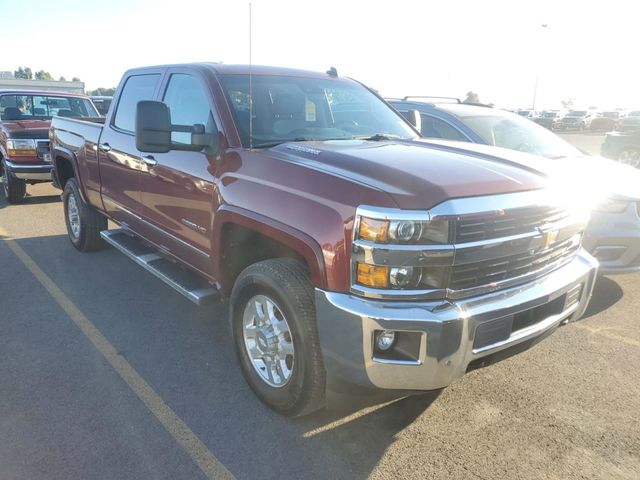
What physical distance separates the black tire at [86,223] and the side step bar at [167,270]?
0.72 metres

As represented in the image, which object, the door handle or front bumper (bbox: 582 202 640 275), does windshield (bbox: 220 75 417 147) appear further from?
front bumper (bbox: 582 202 640 275)

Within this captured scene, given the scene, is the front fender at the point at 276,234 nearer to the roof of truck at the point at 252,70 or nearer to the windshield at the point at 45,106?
the roof of truck at the point at 252,70

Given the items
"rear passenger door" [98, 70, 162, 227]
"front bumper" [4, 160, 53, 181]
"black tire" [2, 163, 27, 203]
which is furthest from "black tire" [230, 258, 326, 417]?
"black tire" [2, 163, 27, 203]

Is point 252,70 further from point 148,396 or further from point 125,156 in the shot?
point 148,396

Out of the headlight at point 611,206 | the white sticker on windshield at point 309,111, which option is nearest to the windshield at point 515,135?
the headlight at point 611,206

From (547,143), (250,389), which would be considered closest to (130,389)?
(250,389)

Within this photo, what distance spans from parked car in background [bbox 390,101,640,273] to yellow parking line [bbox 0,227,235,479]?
250 cm

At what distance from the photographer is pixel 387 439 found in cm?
285

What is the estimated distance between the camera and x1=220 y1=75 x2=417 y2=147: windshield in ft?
11.4

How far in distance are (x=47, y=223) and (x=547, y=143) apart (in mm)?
7080

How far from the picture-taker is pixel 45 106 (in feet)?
32.2

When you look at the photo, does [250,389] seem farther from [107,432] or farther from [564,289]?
[564,289]

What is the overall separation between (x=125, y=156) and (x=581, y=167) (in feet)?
14.4

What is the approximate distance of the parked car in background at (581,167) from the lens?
15.1 ft
